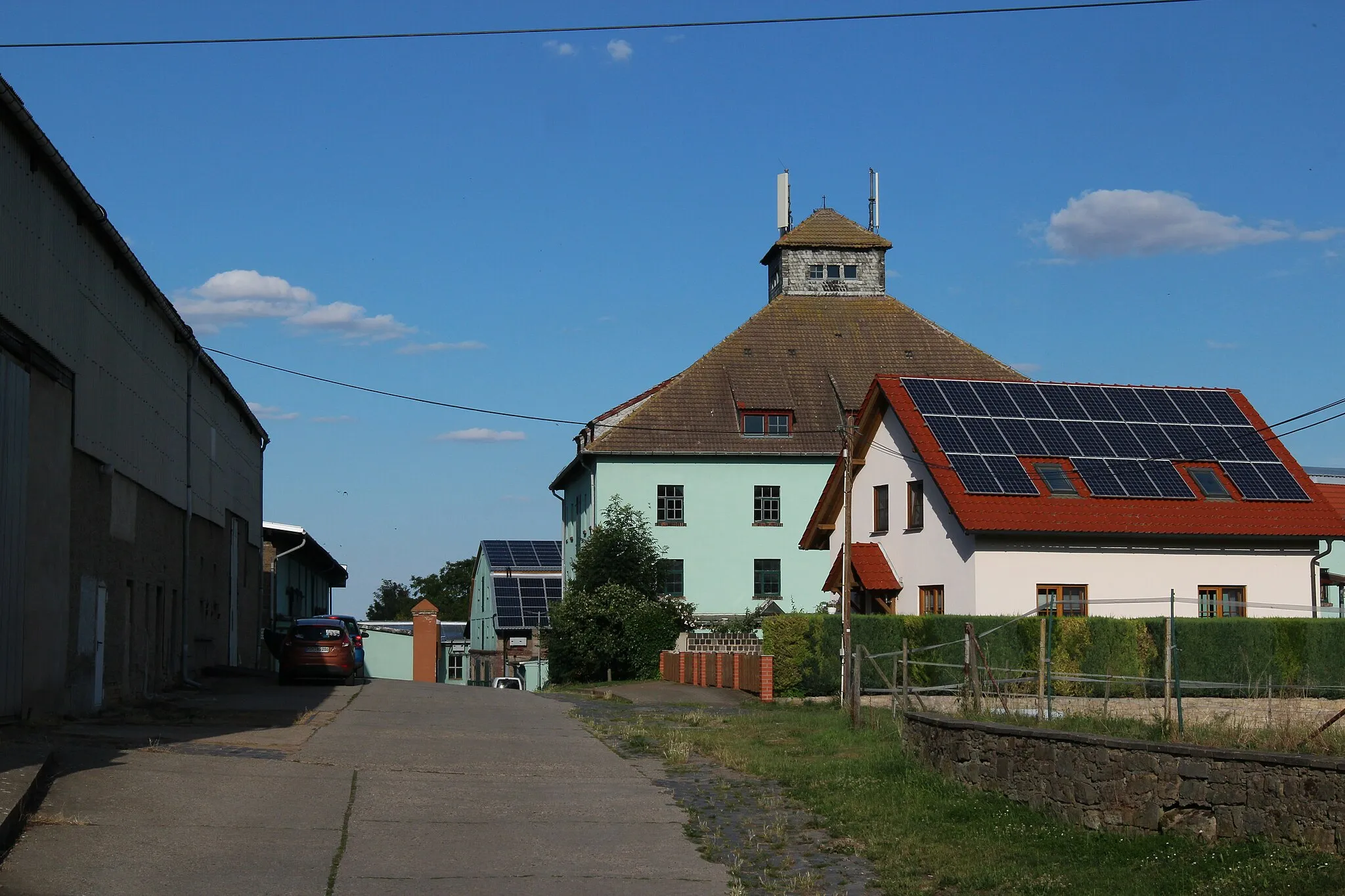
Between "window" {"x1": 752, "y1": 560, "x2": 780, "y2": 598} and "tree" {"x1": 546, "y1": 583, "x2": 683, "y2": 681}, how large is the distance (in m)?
8.31

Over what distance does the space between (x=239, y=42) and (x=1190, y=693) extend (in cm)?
2216

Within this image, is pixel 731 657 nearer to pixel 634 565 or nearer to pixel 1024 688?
pixel 1024 688

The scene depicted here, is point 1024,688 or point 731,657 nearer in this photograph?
point 1024,688

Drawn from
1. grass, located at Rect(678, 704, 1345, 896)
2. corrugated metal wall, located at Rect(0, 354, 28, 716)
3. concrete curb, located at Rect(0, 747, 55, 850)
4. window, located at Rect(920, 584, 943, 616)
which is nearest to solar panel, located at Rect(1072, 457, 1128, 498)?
window, located at Rect(920, 584, 943, 616)

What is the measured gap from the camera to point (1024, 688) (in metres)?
25.2

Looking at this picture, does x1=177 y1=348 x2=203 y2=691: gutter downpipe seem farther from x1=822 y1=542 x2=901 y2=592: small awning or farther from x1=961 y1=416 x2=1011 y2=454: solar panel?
x1=961 y1=416 x2=1011 y2=454: solar panel

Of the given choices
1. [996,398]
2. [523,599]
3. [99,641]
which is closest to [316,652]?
[99,641]

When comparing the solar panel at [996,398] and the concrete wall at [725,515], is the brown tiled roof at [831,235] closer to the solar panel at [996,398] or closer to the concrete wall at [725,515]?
the concrete wall at [725,515]

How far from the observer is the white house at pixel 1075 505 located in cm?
3175

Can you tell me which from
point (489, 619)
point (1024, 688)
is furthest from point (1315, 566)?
point (489, 619)

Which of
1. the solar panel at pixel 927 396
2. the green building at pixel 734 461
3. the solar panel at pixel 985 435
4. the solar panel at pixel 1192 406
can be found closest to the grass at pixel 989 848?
the solar panel at pixel 985 435

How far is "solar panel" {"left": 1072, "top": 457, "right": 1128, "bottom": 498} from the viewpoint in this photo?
32.8 metres

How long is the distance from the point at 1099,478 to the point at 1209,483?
10.6ft

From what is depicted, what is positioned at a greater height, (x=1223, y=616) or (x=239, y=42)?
(x=239, y=42)
